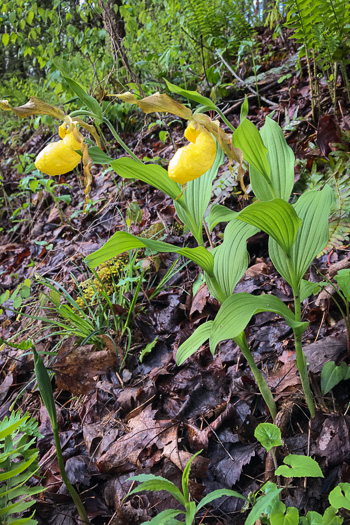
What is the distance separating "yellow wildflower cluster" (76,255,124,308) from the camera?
2.03 meters

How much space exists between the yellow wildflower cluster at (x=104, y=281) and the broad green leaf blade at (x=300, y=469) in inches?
52.7

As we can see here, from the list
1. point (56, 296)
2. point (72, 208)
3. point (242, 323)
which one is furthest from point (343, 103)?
point (72, 208)

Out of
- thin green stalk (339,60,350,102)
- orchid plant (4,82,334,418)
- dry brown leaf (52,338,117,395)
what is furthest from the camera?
thin green stalk (339,60,350,102)

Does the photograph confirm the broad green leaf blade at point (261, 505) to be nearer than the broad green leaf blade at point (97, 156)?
Yes

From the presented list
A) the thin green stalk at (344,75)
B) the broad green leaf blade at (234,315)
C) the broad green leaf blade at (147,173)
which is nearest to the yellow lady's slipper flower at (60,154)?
the broad green leaf blade at (147,173)

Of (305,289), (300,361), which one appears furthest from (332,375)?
(305,289)

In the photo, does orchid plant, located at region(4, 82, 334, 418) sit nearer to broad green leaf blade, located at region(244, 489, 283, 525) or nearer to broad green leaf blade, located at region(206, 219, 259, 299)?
broad green leaf blade, located at region(206, 219, 259, 299)

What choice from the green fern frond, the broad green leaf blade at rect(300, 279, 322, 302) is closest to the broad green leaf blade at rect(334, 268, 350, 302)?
the broad green leaf blade at rect(300, 279, 322, 302)

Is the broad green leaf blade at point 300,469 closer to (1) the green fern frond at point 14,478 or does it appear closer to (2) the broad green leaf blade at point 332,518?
(2) the broad green leaf blade at point 332,518

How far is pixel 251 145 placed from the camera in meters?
0.92

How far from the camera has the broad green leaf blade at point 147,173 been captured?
931 mm

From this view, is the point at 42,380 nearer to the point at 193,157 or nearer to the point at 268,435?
the point at 268,435

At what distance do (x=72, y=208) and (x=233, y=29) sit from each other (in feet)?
7.08

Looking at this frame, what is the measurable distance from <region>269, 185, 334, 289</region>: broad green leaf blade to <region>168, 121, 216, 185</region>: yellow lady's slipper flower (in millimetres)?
347
